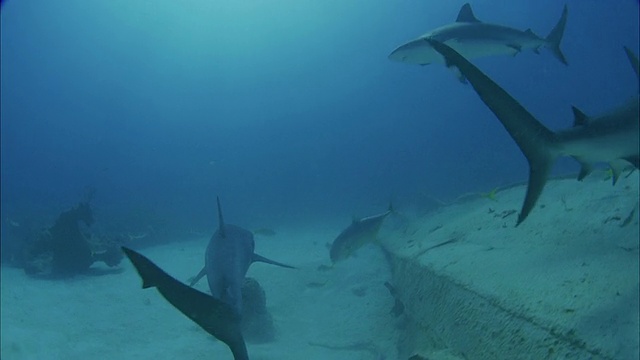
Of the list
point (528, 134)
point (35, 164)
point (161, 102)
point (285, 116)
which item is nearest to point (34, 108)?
point (35, 164)

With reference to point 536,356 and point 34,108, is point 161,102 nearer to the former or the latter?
point 34,108

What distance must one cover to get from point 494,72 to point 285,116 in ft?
153

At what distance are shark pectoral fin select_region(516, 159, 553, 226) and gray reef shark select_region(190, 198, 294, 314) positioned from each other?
7.55 feet

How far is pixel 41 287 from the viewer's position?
381 inches

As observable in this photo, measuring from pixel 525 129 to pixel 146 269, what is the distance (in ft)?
7.56

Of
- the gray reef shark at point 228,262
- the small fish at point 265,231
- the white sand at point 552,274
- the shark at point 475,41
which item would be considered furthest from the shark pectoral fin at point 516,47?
the small fish at point 265,231

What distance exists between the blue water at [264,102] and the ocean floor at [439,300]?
12.3 m

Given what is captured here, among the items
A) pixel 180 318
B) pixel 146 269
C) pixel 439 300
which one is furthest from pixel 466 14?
pixel 180 318

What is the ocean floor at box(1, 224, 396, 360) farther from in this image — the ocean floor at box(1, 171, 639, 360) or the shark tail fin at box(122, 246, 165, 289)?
the shark tail fin at box(122, 246, 165, 289)

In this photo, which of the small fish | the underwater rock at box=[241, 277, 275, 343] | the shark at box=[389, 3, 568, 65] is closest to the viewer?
→ the shark at box=[389, 3, 568, 65]

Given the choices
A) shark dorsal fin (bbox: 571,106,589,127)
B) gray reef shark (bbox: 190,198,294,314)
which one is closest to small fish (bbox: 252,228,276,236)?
gray reef shark (bbox: 190,198,294,314)

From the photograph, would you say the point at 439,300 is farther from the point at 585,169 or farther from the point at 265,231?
the point at 265,231

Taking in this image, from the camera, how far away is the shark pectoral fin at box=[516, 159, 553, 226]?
2.07 meters

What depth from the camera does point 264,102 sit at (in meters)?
95.8
